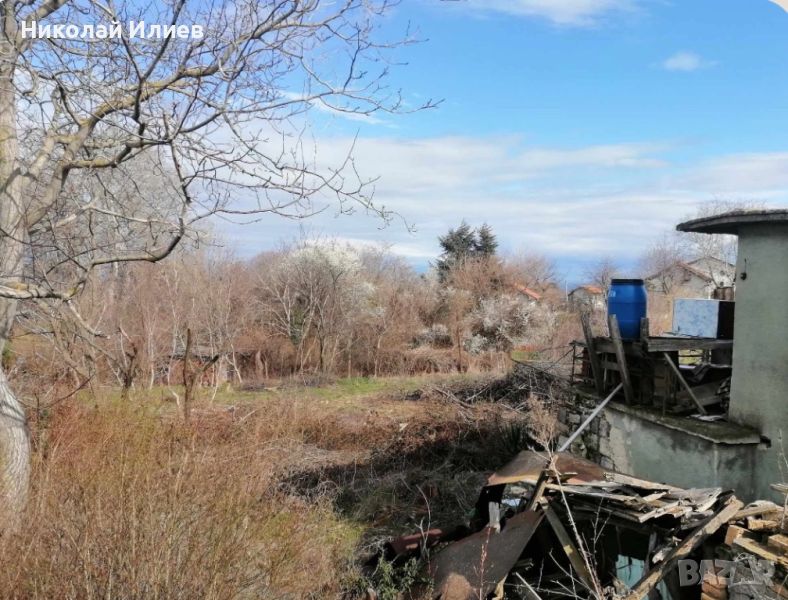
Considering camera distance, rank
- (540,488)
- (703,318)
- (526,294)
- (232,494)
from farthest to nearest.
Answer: (526,294) → (703,318) → (540,488) → (232,494)

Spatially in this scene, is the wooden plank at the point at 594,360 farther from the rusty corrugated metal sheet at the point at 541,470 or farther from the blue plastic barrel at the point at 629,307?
the rusty corrugated metal sheet at the point at 541,470

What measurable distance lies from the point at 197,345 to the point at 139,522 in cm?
1829

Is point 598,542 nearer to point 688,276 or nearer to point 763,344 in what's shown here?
point 763,344

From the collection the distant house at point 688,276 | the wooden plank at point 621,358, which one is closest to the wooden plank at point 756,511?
the wooden plank at point 621,358

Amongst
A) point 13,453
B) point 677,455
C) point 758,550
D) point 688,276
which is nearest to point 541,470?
point 677,455

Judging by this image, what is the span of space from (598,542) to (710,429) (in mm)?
1570

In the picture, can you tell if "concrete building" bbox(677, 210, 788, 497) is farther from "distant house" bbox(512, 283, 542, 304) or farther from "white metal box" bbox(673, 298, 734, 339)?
"distant house" bbox(512, 283, 542, 304)

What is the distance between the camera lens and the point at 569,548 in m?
4.84

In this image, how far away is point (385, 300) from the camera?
2623 centimetres

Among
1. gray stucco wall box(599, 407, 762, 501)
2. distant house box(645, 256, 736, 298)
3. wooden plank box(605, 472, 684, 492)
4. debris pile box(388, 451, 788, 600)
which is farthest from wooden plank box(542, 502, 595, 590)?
distant house box(645, 256, 736, 298)

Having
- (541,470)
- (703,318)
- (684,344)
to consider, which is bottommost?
(541,470)

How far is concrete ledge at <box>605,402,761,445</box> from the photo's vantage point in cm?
526

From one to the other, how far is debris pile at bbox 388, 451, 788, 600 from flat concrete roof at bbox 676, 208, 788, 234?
8.45 feet

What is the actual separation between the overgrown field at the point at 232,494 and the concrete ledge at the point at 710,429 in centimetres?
280
